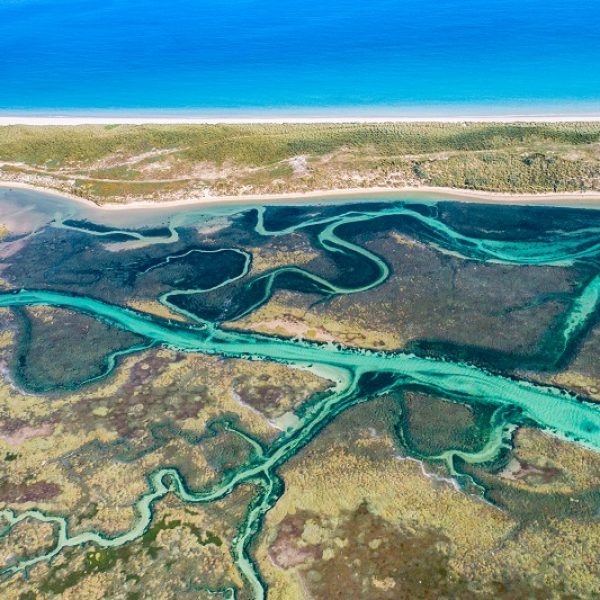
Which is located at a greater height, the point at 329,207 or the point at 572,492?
the point at 329,207

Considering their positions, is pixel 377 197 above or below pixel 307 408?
above

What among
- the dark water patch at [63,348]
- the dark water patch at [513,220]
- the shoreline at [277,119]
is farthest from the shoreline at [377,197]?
the dark water patch at [63,348]

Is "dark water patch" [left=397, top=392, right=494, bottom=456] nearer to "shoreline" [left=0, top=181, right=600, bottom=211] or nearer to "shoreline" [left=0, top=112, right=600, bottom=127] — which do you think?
"shoreline" [left=0, top=181, right=600, bottom=211]

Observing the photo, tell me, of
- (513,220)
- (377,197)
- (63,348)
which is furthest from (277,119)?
(63,348)

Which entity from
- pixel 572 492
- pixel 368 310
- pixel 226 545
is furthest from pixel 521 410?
pixel 226 545

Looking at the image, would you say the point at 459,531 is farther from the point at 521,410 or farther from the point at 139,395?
the point at 139,395

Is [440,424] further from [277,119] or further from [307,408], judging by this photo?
[277,119]

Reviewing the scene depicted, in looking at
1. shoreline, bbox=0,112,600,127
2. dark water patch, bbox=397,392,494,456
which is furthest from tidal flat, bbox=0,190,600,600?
shoreline, bbox=0,112,600,127
